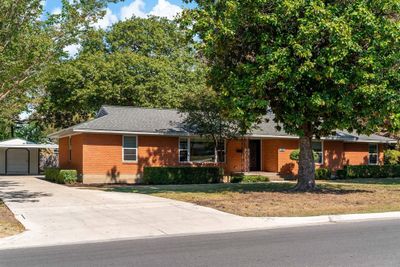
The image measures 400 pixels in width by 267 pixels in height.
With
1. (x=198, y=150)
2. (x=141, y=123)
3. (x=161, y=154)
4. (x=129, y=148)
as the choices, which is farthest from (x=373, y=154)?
(x=129, y=148)

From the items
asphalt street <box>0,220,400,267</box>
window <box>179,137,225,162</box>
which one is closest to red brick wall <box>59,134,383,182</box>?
window <box>179,137,225,162</box>

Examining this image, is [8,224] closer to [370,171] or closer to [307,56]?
[307,56]

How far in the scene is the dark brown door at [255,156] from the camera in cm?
3212

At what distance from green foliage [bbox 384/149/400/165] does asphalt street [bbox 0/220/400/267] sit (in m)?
25.1

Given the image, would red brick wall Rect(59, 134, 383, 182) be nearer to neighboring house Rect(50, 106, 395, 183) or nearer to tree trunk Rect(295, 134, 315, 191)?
neighboring house Rect(50, 106, 395, 183)

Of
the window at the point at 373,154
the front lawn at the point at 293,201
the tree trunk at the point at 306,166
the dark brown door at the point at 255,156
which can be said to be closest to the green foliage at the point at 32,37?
the front lawn at the point at 293,201

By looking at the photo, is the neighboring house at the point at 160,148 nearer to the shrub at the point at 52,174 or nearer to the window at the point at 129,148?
the window at the point at 129,148

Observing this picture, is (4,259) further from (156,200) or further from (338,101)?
(338,101)

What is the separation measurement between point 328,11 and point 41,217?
36.3 feet

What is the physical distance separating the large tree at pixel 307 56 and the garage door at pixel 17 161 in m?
27.2

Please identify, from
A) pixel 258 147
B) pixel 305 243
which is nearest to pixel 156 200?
pixel 305 243

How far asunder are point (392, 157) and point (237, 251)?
1134 inches

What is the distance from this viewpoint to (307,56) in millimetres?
A: 16234

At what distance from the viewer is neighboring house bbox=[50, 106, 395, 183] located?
26.5m
